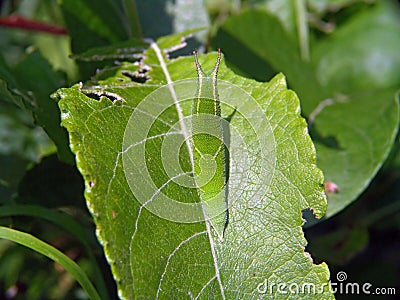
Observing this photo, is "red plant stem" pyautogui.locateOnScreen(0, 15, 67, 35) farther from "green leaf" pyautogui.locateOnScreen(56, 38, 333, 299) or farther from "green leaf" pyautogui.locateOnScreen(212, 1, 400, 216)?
"green leaf" pyautogui.locateOnScreen(56, 38, 333, 299)

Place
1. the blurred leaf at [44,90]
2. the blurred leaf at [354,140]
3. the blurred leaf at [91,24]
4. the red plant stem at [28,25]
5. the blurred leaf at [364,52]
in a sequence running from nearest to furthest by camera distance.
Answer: the blurred leaf at [44,90] → the blurred leaf at [354,140] → the blurred leaf at [91,24] → the red plant stem at [28,25] → the blurred leaf at [364,52]

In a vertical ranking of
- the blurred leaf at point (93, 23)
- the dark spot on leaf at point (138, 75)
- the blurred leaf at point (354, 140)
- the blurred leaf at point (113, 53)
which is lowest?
the blurred leaf at point (354, 140)

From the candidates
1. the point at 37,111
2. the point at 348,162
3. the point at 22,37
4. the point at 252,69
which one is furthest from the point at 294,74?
the point at 22,37

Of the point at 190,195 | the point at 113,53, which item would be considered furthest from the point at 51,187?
the point at 190,195

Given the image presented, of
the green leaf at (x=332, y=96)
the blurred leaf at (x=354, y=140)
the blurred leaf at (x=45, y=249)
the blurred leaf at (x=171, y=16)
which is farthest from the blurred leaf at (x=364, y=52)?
the blurred leaf at (x=45, y=249)

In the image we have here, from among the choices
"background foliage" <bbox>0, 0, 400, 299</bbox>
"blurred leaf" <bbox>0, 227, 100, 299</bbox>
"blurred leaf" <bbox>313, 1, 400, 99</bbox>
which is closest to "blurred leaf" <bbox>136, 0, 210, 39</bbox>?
"background foliage" <bbox>0, 0, 400, 299</bbox>

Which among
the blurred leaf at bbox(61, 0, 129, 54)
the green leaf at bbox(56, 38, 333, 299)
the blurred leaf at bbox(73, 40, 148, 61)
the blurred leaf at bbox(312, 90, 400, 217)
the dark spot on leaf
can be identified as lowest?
the blurred leaf at bbox(312, 90, 400, 217)

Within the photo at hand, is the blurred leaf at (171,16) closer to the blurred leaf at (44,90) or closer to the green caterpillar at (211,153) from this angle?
the blurred leaf at (44,90)
